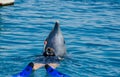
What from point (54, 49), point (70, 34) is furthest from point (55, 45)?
point (70, 34)

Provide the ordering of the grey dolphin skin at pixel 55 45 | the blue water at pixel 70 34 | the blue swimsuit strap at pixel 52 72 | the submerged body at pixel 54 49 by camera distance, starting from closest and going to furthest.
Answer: the blue swimsuit strap at pixel 52 72 → the submerged body at pixel 54 49 → the blue water at pixel 70 34 → the grey dolphin skin at pixel 55 45

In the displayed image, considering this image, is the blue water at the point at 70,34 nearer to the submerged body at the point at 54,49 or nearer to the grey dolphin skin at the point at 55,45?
the submerged body at the point at 54,49

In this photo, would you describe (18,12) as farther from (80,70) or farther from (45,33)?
(80,70)

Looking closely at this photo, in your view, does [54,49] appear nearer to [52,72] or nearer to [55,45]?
[55,45]

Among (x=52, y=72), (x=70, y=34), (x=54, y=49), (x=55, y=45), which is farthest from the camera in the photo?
(x=70, y=34)

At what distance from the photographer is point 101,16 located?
30.4 meters

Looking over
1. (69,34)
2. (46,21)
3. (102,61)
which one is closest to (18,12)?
(46,21)

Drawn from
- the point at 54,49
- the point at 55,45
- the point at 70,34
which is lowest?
the point at 70,34

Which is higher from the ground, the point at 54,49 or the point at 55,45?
the point at 55,45

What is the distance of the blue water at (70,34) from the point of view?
54.0ft

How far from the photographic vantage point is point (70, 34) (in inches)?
925

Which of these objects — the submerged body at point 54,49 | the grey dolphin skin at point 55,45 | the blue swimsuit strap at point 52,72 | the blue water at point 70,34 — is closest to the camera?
the blue swimsuit strap at point 52,72

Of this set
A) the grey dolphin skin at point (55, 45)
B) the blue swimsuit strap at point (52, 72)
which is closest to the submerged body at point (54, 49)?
the grey dolphin skin at point (55, 45)

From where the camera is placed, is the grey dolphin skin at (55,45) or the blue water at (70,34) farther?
the grey dolphin skin at (55,45)
